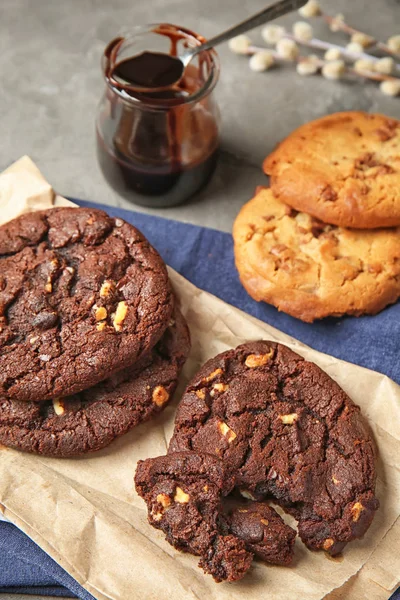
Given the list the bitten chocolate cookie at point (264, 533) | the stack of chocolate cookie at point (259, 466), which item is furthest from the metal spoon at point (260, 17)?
the bitten chocolate cookie at point (264, 533)

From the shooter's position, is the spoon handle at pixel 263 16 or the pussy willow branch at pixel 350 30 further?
the pussy willow branch at pixel 350 30

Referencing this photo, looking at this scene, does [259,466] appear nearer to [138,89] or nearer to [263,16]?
[138,89]

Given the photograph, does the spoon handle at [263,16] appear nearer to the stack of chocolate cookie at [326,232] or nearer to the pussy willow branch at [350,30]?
the stack of chocolate cookie at [326,232]

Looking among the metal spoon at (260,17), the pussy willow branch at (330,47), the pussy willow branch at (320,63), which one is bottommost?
the pussy willow branch at (320,63)

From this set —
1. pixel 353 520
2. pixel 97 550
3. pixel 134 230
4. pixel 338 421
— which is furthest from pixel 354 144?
pixel 97 550

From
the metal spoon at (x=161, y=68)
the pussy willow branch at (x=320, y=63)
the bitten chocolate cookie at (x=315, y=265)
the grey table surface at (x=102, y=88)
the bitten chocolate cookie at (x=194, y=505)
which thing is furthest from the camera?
the pussy willow branch at (x=320, y=63)

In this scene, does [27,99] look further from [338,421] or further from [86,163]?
[338,421]
